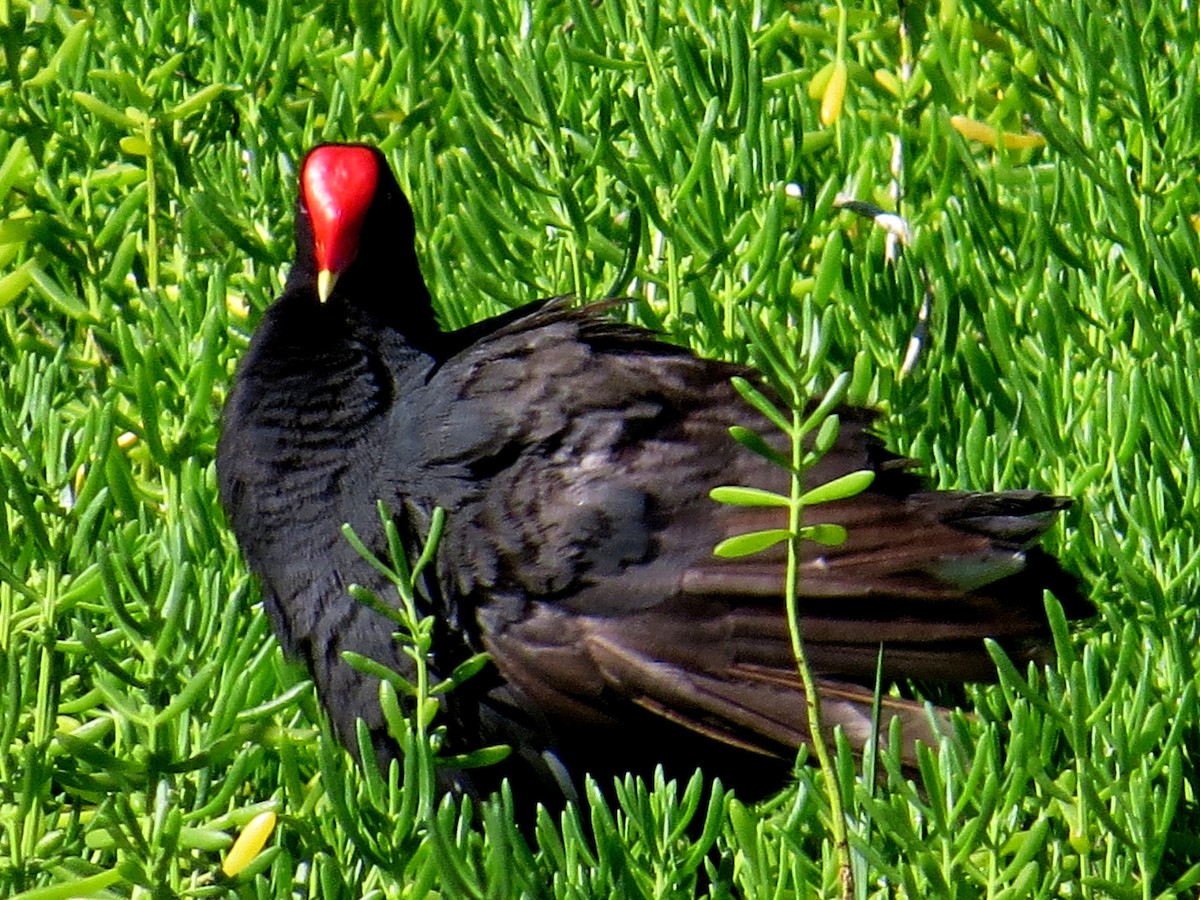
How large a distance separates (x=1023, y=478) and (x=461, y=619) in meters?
0.90

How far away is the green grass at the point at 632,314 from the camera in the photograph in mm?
2217

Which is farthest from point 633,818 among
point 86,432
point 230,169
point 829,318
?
point 230,169

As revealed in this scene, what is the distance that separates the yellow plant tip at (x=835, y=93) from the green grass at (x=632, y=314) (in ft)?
0.11

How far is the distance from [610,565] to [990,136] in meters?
1.33

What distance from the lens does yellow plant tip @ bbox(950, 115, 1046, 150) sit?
377 centimetres

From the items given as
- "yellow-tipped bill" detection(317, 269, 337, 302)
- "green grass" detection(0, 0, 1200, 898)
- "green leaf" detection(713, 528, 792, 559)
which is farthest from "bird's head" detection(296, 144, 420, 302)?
"green leaf" detection(713, 528, 792, 559)

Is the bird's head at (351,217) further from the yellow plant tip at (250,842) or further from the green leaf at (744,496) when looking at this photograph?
the green leaf at (744,496)

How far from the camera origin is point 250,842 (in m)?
2.60

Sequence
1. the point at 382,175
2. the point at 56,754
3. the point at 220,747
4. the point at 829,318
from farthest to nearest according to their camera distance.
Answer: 1. the point at 382,175
2. the point at 56,754
3. the point at 220,747
4. the point at 829,318

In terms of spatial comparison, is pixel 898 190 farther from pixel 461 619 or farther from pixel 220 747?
pixel 220 747

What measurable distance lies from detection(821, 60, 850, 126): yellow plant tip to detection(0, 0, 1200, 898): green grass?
34 mm

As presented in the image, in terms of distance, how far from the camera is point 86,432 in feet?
9.04

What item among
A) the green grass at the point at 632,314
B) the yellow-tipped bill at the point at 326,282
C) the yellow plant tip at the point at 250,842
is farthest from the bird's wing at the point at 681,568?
the yellow plant tip at the point at 250,842

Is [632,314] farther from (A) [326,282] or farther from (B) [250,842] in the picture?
(B) [250,842]
